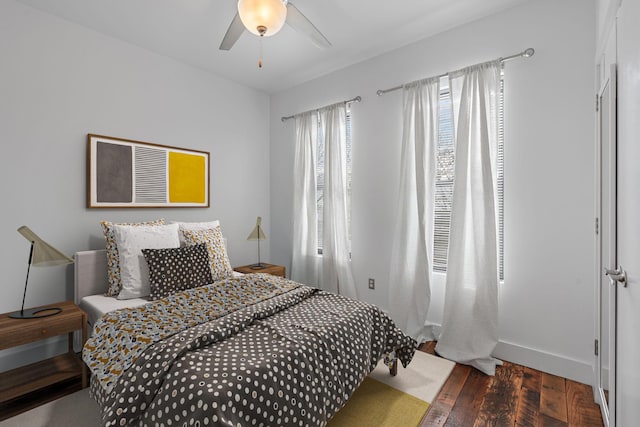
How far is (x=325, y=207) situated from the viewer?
3475 mm

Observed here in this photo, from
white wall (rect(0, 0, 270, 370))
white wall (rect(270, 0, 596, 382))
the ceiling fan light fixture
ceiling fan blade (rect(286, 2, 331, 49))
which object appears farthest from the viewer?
white wall (rect(0, 0, 270, 370))

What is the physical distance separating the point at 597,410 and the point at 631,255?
1.32m

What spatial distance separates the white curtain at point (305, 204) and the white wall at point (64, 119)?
3.41 ft

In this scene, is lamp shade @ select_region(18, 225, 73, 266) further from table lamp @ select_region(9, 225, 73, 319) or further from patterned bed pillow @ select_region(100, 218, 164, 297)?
patterned bed pillow @ select_region(100, 218, 164, 297)

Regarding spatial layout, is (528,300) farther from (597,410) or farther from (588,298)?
(597,410)

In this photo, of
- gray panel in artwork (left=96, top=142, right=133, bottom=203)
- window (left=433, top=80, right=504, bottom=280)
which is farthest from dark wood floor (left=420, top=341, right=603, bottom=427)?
gray panel in artwork (left=96, top=142, right=133, bottom=203)

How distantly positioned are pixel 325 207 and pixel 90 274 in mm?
2180

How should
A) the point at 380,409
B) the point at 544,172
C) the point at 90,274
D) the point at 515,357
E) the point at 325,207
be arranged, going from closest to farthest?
the point at 380,409 < the point at 544,172 < the point at 515,357 < the point at 90,274 < the point at 325,207

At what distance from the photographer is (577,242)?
7.18ft

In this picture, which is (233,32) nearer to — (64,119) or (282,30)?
(282,30)

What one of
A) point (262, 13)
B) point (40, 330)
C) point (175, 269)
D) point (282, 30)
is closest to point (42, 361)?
point (40, 330)

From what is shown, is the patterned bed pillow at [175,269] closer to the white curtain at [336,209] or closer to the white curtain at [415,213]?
the white curtain at [336,209]

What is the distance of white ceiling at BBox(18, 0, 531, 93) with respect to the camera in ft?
7.79

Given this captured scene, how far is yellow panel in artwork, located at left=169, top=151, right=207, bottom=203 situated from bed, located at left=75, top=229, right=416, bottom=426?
1.26m
